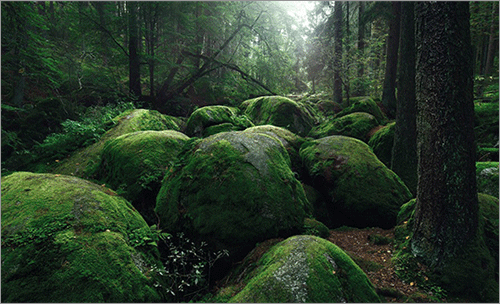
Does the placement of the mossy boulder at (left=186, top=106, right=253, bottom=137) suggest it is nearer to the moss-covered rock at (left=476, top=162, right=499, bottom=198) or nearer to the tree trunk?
the tree trunk

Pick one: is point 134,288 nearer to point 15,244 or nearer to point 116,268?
point 116,268

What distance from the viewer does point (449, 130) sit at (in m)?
3.44

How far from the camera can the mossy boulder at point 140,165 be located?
4.95 m

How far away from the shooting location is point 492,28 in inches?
559

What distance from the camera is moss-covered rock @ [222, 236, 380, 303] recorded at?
96.0 inches

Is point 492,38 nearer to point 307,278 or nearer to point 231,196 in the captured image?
point 231,196

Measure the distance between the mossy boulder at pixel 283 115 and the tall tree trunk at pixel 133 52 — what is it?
6318mm

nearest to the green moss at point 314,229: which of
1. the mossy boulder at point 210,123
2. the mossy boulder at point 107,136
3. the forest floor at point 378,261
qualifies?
the forest floor at point 378,261

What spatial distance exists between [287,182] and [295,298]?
2.32 meters

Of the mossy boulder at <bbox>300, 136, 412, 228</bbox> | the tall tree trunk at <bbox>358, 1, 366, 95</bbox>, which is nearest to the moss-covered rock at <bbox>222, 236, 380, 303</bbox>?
the mossy boulder at <bbox>300, 136, 412, 228</bbox>

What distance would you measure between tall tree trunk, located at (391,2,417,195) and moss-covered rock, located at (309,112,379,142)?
9.00 ft

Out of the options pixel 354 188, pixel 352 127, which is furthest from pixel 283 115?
pixel 354 188

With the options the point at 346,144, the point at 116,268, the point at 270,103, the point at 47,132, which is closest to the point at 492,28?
the point at 270,103

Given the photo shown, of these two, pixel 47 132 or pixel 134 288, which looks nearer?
pixel 134 288
